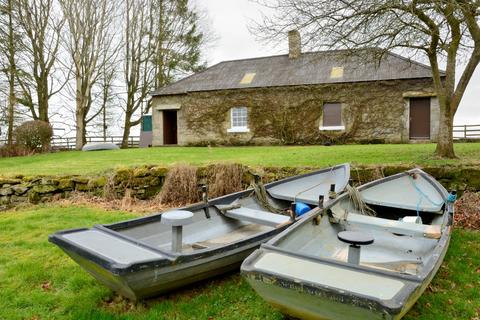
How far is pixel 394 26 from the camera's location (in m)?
7.87

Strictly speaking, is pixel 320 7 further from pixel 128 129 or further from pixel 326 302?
pixel 128 129

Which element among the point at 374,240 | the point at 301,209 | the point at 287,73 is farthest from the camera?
the point at 287,73

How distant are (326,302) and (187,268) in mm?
1478

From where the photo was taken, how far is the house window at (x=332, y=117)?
1825 cm

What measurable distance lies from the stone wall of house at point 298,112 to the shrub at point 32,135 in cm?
590

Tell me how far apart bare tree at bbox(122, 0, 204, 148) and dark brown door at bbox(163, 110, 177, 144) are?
4.43m

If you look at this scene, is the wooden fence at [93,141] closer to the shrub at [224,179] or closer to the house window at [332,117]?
the house window at [332,117]

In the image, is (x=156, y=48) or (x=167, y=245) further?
(x=156, y=48)

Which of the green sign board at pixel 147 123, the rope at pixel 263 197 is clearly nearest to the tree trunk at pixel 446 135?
the rope at pixel 263 197

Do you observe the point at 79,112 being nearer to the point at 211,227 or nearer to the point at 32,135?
the point at 32,135

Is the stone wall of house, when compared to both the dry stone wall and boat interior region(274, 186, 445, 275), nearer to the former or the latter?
the dry stone wall

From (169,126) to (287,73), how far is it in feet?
25.7

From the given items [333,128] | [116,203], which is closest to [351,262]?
[116,203]

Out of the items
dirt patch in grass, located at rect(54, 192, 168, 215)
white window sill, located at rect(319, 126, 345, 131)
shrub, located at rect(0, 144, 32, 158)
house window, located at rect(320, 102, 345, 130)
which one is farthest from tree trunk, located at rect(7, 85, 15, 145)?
house window, located at rect(320, 102, 345, 130)
